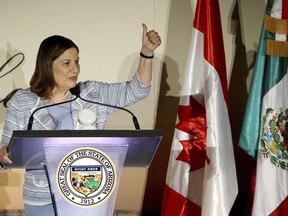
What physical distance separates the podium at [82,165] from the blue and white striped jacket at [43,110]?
40 cm

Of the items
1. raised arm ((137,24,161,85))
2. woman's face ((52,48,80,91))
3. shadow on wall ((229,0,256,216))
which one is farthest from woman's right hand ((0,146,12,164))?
shadow on wall ((229,0,256,216))

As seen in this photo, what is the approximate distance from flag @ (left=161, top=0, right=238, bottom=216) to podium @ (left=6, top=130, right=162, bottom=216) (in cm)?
99

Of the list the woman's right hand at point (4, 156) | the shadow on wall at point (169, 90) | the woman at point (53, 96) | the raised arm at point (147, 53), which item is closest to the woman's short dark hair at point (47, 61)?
the woman at point (53, 96)

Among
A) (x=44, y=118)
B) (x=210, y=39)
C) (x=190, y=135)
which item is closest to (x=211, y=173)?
(x=190, y=135)

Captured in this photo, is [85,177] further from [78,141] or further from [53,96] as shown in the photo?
[53,96]

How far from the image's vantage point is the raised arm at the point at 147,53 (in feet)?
6.34

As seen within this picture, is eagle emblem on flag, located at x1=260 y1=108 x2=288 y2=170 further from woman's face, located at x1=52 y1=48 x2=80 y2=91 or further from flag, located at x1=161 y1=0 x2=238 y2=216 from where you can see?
woman's face, located at x1=52 y1=48 x2=80 y2=91

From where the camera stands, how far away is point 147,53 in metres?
1.99

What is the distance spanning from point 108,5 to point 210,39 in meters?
0.93

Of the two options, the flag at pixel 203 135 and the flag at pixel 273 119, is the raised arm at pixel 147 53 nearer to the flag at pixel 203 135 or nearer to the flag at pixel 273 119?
the flag at pixel 203 135

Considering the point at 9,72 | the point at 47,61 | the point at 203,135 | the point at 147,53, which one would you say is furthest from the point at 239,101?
the point at 47,61

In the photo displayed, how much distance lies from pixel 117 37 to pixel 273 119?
3.87ft

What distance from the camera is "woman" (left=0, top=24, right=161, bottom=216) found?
175 cm

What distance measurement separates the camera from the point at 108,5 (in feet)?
9.87
